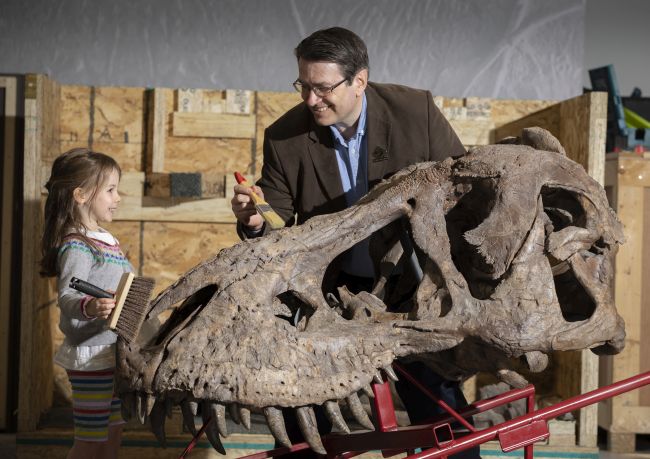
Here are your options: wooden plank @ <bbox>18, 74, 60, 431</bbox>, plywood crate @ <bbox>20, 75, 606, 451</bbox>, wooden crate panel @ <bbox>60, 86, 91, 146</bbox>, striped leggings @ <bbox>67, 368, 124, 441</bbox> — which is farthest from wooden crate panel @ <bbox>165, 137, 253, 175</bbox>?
striped leggings @ <bbox>67, 368, 124, 441</bbox>

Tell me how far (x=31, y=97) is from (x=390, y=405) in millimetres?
3125

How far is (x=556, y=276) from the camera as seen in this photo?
2.41 m

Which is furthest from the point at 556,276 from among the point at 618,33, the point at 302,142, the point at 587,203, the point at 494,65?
the point at 618,33

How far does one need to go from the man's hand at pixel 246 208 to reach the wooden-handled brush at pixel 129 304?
485 millimetres

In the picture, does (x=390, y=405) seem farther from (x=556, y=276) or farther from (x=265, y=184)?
(x=265, y=184)

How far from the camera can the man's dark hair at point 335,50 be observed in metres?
2.58

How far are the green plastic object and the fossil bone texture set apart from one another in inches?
132

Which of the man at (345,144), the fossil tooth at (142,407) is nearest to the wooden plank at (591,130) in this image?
the man at (345,144)

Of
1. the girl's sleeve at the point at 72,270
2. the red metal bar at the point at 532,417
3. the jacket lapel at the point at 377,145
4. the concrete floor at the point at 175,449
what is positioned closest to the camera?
the red metal bar at the point at 532,417

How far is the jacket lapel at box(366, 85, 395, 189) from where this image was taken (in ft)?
9.07

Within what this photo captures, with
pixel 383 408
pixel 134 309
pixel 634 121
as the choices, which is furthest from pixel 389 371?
pixel 634 121

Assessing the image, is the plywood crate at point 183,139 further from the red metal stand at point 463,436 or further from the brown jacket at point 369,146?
the red metal stand at point 463,436

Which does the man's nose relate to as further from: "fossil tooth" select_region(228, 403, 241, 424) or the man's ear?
"fossil tooth" select_region(228, 403, 241, 424)

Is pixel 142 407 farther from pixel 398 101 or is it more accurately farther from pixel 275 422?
pixel 398 101
